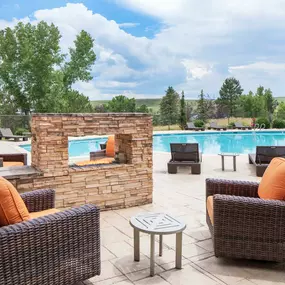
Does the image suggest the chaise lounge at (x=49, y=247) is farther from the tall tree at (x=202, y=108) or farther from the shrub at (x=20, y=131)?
the tall tree at (x=202, y=108)

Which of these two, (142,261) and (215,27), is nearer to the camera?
(142,261)

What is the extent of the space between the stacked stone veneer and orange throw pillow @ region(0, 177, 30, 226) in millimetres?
1651

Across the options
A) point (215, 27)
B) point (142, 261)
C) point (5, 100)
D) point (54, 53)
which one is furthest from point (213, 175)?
point (5, 100)

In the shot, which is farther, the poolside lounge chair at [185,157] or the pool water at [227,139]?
the pool water at [227,139]

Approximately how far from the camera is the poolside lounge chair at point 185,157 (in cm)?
743

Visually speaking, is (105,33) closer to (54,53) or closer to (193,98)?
(54,53)

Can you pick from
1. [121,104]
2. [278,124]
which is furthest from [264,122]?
[121,104]

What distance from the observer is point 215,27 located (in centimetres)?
1554

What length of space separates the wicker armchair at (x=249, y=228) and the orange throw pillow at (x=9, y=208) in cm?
→ 163

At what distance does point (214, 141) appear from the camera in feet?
60.3

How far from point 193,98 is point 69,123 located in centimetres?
2611

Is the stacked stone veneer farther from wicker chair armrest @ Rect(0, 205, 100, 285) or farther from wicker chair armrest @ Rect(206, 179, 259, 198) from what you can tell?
wicker chair armrest @ Rect(0, 205, 100, 285)

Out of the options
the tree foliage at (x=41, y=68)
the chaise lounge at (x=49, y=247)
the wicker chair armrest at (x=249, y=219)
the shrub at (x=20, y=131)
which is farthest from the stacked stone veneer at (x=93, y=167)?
the tree foliage at (x=41, y=68)

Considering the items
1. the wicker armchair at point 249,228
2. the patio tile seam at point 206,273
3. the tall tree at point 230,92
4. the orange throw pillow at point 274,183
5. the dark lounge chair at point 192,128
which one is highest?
the tall tree at point 230,92
